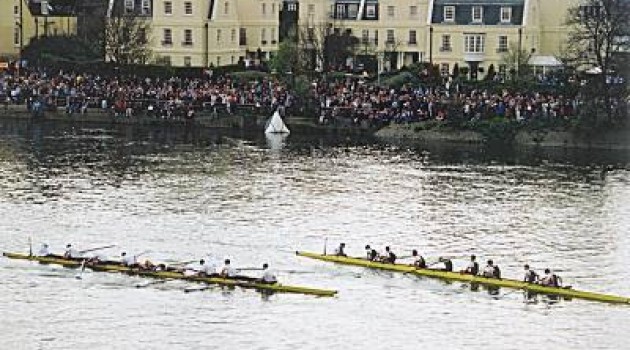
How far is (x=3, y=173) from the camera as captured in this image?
72.4 m

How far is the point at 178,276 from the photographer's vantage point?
5084 cm

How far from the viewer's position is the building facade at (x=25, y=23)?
110 m

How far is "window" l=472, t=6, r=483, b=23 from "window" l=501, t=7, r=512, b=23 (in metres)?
1.29

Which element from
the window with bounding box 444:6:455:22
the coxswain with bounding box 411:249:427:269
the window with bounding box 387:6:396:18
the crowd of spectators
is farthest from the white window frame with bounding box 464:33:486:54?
the coxswain with bounding box 411:249:427:269

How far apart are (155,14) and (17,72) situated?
10781 millimetres

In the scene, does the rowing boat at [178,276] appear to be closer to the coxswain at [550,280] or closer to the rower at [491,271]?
the rower at [491,271]

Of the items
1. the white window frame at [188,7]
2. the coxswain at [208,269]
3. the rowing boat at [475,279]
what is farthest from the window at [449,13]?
the coxswain at [208,269]

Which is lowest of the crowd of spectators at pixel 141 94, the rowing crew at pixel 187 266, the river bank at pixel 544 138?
the rowing crew at pixel 187 266

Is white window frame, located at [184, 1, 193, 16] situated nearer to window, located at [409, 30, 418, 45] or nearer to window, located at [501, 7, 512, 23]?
window, located at [409, 30, 418, 45]

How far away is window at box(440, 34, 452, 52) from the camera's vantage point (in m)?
99.8

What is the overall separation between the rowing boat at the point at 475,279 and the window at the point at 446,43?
4677 centimetres

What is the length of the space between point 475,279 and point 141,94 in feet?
143

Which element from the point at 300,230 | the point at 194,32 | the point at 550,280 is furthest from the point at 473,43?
the point at 550,280

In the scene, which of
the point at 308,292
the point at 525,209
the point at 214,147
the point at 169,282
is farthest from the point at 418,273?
the point at 214,147
